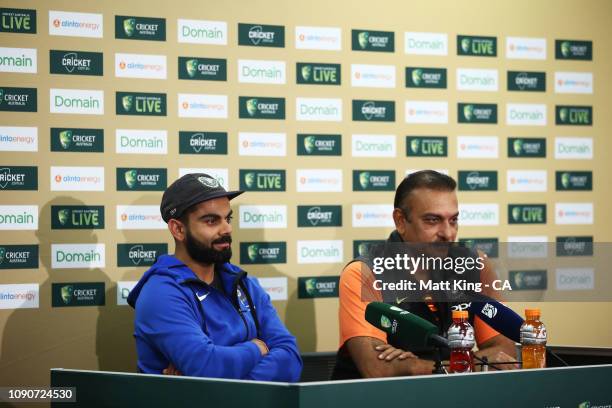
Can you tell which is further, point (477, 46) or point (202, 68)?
point (477, 46)

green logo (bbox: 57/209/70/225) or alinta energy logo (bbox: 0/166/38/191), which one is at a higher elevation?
alinta energy logo (bbox: 0/166/38/191)

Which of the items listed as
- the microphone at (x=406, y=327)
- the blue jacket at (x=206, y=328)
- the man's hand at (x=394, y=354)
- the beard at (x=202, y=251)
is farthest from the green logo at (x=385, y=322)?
the beard at (x=202, y=251)

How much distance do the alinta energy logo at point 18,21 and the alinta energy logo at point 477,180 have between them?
2.31 meters

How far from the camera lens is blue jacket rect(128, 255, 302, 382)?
7.84 ft

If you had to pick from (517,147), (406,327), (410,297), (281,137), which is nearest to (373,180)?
(281,137)

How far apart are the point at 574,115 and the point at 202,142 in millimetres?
2127

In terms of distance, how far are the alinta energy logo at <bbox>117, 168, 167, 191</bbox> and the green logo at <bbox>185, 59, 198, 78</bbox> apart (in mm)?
501

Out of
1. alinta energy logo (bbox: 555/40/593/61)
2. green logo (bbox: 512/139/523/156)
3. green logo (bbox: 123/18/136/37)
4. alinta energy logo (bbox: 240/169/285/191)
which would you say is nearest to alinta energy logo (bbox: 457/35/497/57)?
alinta energy logo (bbox: 555/40/593/61)

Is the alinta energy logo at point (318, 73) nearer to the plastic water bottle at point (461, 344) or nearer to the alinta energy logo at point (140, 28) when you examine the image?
the alinta energy logo at point (140, 28)

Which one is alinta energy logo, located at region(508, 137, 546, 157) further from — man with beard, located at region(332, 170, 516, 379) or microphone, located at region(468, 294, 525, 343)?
microphone, located at region(468, 294, 525, 343)

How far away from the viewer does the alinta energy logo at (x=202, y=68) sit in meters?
3.50

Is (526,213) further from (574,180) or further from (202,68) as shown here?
(202,68)

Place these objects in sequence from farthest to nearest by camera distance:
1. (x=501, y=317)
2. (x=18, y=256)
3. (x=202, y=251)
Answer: (x=18, y=256) < (x=202, y=251) < (x=501, y=317)

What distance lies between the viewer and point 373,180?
3725mm
